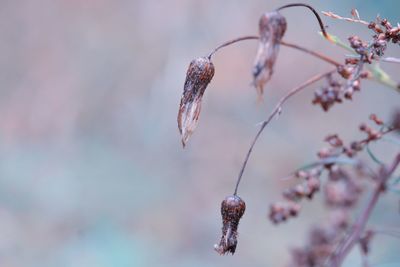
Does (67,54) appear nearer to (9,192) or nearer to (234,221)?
(9,192)

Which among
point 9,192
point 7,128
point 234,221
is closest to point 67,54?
point 7,128

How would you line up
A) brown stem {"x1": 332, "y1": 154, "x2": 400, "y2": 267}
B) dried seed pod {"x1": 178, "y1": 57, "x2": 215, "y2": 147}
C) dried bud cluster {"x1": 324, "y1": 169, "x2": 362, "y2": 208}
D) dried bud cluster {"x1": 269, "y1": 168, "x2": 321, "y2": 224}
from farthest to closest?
dried seed pod {"x1": 178, "y1": 57, "x2": 215, "y2": 147} < dried bud cluster {"x1": 269, "y1": 168, "x2": 321, "y2": 224} < dried bud cluster {"x1": 324, "y1": 169, "x2": 362, "y2": 208} < brown stem {"x1": 332, "y1": 154, "x2": 400, "y2": 267}

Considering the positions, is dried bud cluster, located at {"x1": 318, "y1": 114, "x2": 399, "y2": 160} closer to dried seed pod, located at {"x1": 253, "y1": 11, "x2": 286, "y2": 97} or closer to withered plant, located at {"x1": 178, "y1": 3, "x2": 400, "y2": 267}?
withered plant, located at {"x1": 178, "y1": 3, "x2": 400, "y2": 267}

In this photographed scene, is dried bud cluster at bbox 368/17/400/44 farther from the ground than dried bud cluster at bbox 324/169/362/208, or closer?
farther from the ground

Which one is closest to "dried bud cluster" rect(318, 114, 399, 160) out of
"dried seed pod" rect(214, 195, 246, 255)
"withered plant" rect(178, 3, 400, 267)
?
"withered plant" rect(178, 3, 400, 267)

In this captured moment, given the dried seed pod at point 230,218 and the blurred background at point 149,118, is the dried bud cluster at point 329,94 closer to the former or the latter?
the dried seed pod at point 230,218
